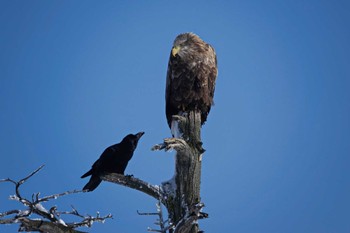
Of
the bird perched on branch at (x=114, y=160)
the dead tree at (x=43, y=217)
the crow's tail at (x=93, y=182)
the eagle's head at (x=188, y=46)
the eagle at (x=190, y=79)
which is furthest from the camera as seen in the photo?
the eagle's head at (x=188, y=46)

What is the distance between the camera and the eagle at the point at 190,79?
→ 735cm

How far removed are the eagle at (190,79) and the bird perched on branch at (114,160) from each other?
109 cm

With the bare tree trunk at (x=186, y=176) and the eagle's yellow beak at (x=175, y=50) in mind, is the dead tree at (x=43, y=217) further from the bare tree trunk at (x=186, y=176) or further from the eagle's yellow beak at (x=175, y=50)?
the eagle's yellow beak at (x=175, y=50)

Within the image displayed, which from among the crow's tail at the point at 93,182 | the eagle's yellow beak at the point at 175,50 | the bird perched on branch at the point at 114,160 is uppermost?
the eagle's yellow beak at the point at 175,50

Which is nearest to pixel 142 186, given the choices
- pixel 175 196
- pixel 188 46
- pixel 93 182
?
pixel 175 196

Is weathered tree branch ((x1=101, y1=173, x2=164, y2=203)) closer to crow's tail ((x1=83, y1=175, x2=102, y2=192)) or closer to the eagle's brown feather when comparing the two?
crow's tail ((x1=83, y1=175, x2=102, y2=192))

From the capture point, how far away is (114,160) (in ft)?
19.8

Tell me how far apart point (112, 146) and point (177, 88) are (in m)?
1.71

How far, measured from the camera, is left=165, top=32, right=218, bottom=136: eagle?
7.35 m

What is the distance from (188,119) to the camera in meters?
5.82

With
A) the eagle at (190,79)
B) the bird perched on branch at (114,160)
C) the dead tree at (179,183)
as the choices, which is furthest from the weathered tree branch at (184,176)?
the eagle at (190,79)

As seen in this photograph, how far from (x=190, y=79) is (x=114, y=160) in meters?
2.15

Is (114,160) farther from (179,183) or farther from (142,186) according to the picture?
(179,183)

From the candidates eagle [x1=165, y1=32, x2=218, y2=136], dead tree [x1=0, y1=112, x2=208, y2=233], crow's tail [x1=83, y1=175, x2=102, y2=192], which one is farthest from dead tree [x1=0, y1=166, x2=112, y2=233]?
eagle [x1=165, y1=32, x2=218, y2=136]
